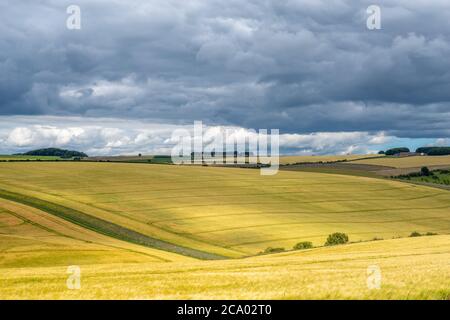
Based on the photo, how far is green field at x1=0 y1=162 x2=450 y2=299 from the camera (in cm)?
1938

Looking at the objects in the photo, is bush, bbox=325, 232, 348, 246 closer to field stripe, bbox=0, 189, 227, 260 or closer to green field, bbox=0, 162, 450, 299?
green field, bbox=0, 162, 450, 299

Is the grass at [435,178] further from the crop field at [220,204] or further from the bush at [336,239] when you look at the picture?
the bush at [336,239]

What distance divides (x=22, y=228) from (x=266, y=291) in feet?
237

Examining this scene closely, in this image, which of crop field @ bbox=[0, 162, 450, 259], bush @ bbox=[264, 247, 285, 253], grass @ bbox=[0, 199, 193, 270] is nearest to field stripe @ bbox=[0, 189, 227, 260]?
crop field @ bbox=[0, 162, 450, 259]

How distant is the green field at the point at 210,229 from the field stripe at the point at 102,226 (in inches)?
7.1

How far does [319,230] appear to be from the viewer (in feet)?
311

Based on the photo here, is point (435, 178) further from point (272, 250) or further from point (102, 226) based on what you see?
point (102, 226)

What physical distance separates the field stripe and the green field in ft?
0.59

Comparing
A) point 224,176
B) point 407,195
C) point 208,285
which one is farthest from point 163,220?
point 208,285

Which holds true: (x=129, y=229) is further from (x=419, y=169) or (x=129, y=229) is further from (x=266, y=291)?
(x=419, y=169)

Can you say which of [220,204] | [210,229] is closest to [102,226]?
[210,229]

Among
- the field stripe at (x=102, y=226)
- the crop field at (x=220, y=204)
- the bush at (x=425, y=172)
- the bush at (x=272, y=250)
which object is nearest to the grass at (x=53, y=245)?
the field stripe at (x=102, y=226)

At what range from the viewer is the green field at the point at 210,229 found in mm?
19375
